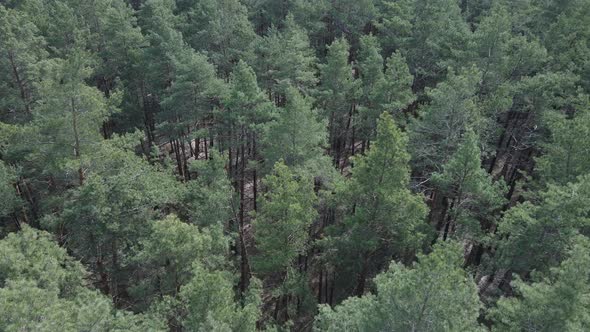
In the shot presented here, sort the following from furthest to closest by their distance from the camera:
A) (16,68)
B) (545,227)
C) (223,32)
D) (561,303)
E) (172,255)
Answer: (223,32) < (16,68) < (172,255) < (545,227) < (561,303)

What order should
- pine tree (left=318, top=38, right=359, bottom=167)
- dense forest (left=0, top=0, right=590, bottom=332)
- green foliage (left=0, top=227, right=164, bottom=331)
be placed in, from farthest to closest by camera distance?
pine tree (left=318, top=38, right=359, bottom=167)
dense forest (left=0, top=0, right=590, bottom=332)
green foliage (left=0, top=227, right=164, bottom=331)

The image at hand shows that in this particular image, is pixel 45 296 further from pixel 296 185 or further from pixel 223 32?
pixel 223 32

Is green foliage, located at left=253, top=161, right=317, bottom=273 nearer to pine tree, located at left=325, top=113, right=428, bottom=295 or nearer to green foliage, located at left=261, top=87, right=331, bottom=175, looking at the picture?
pine tree, located at left=325, top=113, right=428, bottom=295

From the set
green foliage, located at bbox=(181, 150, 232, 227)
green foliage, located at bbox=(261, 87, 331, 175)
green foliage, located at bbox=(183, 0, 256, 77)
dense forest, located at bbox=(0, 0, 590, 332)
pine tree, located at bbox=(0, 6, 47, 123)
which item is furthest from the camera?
green foliage, located at bbox=(183, 0, 256, 77)

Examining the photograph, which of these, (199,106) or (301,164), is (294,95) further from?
(199,106)

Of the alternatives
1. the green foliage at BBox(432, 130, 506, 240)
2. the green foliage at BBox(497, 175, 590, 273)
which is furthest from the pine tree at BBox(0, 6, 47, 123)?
the green foliage at BBox(497, 175, 590, 273)

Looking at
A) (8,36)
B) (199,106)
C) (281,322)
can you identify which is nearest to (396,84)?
(199,106)

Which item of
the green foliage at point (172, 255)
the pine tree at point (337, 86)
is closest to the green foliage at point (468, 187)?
the green foliage at point (172, 255)

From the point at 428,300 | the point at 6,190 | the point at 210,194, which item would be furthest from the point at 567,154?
the point at 6,190
